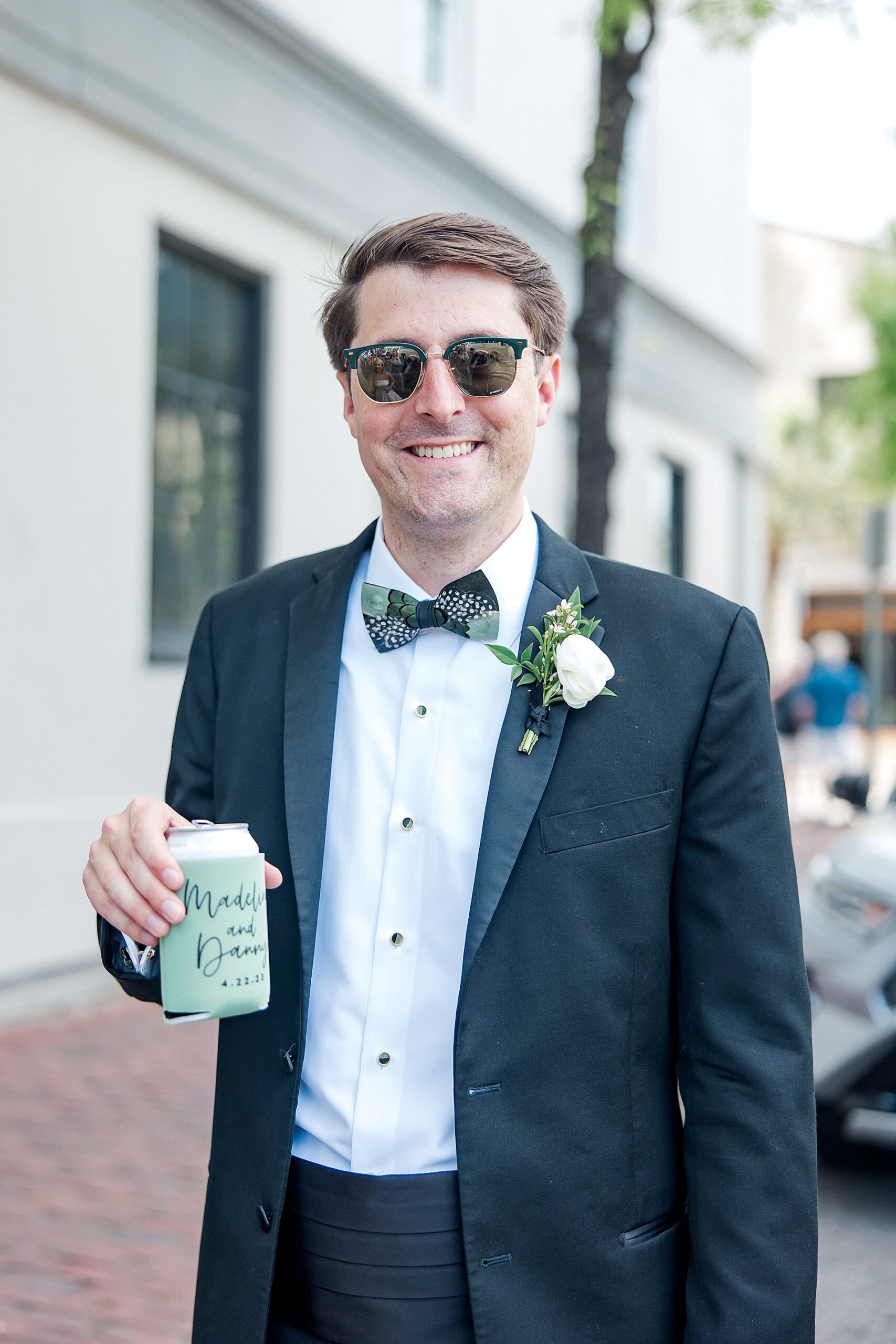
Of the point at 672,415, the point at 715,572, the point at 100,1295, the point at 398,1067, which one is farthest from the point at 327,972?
the point at 715,572

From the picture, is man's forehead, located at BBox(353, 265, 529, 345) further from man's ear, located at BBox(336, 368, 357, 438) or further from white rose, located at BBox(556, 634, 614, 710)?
white rose, located at BBox(556, 634, 614, 710)

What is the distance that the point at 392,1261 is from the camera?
5.53 feet

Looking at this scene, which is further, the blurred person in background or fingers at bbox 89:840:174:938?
the blurred person in background

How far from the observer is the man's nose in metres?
1.87

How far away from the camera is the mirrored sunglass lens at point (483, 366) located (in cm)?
188

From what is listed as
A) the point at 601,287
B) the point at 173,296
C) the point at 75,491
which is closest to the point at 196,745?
the point at 601,287

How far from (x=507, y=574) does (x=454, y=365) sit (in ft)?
1.03

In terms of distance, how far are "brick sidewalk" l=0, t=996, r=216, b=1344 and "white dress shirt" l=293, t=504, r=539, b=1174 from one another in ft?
7.17

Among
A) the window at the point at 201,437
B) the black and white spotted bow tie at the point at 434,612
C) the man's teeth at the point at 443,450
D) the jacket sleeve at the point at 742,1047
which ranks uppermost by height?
the window at the point at 201,437

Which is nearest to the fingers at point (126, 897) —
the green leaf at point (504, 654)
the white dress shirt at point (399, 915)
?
the white dress shirt at point (399, 915)

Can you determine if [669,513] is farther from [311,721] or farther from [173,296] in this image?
[311,721]

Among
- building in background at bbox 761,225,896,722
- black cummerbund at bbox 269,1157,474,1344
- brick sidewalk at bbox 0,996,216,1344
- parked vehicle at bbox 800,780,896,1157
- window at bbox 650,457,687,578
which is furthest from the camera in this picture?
building in background at bbox 761,225,896,722

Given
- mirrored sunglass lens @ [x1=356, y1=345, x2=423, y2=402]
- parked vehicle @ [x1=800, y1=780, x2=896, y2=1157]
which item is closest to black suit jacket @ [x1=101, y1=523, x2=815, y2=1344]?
mirrored sunglass lens @ [x1=356, y1=345, x2=423, y2=402]

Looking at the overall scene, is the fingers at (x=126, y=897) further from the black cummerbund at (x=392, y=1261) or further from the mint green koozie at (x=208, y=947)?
the black cummerbund at (x=392, y=1261)
